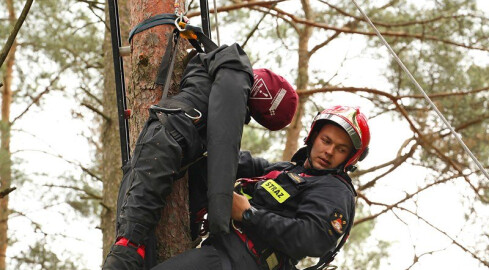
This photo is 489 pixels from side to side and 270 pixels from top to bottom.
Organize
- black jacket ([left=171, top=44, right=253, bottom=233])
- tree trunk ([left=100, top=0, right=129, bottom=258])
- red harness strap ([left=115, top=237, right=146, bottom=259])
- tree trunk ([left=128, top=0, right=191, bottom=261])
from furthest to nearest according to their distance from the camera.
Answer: tree trunk ([left=100, top=0, right=129, bottom=258]) → tree trunk ([left=128, top=0, right=191, bottom=261]) → black jacket ([left=171, top=44, right=253, bottom=233]) → red harness strap ([left=115, top=237, right=146, bottom=259])

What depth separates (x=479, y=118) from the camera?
9594 mm

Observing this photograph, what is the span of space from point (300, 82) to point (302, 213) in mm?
6966

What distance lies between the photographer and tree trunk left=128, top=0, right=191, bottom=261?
313 centimetres

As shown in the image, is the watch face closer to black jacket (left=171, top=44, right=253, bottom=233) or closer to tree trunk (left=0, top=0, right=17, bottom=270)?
black jacket (left=171, top=44, right=253, bottom=233)

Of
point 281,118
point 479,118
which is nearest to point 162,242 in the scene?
point 281,118

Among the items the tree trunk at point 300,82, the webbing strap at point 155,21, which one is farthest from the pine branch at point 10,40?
the tree trunk at point 300,82

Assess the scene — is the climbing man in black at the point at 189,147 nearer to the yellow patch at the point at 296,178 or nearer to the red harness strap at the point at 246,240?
the red harness strap at the point at 246,240

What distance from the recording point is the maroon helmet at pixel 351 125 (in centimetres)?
367

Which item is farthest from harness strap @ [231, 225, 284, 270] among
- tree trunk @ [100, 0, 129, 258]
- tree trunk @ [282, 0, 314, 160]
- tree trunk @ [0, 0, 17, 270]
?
tree trunk @ [0, 0, 17, 270]

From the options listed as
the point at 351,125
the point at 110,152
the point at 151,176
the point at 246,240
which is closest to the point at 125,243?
the point at 151,176

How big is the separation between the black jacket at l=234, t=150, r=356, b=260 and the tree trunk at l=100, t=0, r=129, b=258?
171 inches

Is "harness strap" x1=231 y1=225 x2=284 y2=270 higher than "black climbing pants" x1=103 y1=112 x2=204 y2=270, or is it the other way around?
"black climbing pants" x1=103 y1=112 x2=204 y2=270

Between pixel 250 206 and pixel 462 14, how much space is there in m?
7.52

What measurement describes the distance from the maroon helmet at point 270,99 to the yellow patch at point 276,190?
27cm
